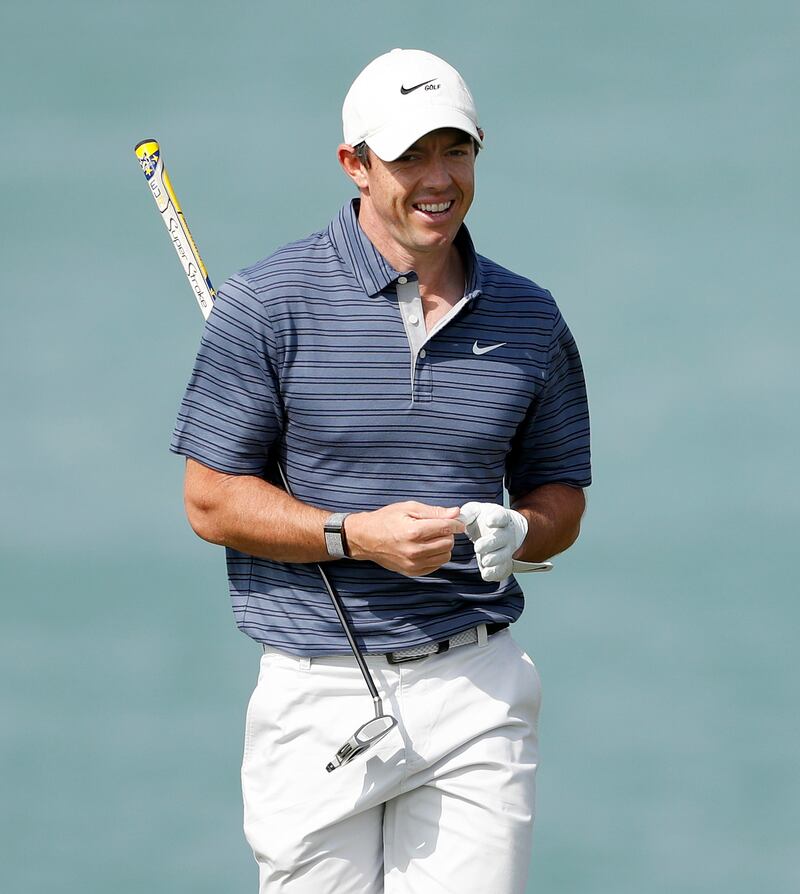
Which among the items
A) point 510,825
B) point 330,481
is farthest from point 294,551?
point 510,825

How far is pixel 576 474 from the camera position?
4320mm

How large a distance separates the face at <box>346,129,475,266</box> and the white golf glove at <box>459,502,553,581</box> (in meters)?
0.55

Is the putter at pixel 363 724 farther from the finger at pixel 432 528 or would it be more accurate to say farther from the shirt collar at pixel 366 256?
the shirt collar at pixel 366 256

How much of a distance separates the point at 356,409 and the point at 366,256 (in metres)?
0.33

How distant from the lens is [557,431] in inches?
167

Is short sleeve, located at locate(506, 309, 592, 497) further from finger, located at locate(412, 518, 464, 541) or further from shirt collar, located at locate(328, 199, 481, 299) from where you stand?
finger, located at locate(412, 518, 464, 541)

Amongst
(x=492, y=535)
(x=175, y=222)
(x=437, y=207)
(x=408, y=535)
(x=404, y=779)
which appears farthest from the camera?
(x=175, y=222)

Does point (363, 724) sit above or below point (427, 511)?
below

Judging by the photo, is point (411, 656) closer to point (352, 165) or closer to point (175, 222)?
point (352, 165)

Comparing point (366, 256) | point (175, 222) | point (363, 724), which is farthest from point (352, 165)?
point (363, 724)

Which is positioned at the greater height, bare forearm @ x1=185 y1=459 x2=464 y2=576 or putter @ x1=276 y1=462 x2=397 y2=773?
bare forearm @ x1=185 y1=459 x2=464 y2=576

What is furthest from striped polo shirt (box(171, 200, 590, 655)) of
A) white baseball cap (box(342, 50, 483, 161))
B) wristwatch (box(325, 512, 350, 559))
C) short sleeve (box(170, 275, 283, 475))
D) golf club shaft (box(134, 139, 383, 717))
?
golf club shaft (box(134, 139, 383, 717))

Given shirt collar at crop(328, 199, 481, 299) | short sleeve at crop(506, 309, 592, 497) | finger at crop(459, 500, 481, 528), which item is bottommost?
finger at crop(459, 500, 481, 528)

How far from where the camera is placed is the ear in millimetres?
4004
